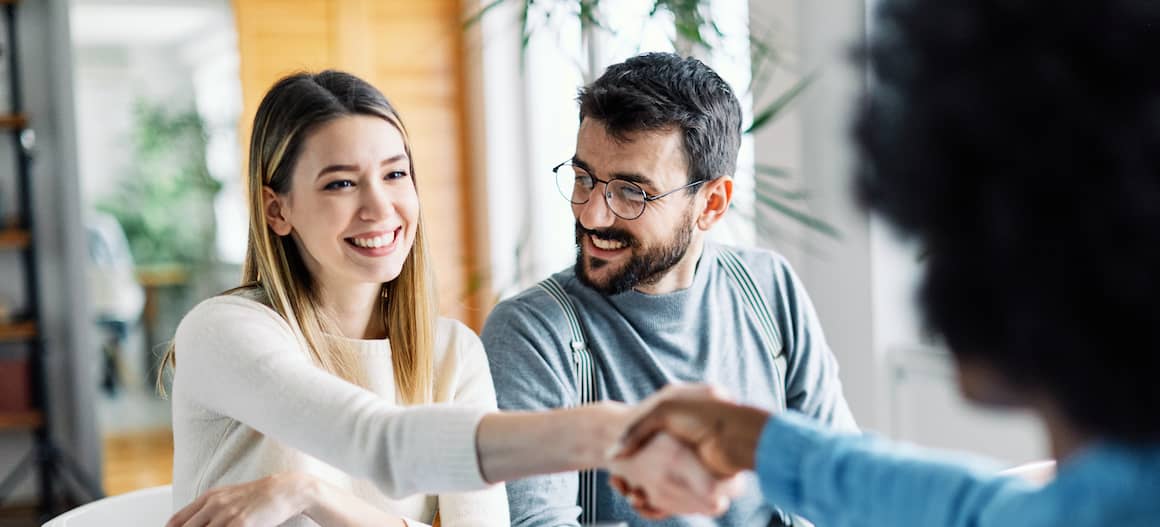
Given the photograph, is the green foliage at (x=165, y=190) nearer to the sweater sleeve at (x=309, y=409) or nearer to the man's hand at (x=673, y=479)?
the sweater sleeve at (x=309, y=409)

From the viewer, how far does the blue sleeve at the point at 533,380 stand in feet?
5.25

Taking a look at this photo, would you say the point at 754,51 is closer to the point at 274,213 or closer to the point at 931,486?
the point at 274,213

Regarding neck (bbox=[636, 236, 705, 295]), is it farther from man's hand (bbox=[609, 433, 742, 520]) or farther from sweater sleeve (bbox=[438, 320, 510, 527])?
man's hand (bbox=[609, 433, 742, 520])

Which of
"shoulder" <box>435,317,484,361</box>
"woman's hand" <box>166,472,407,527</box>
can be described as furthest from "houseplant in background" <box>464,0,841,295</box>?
"woman's hand" <box>166,472,407,527</box>

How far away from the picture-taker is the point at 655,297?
1809mm

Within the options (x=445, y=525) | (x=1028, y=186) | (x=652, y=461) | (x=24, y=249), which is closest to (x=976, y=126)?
(x=1028, y=186)

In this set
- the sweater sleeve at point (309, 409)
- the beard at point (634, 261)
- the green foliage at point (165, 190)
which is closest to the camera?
the sweater sleeve at point (309, 409)

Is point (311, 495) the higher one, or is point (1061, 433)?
point (1061, 433)

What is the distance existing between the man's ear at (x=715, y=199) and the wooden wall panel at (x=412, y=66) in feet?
9.86

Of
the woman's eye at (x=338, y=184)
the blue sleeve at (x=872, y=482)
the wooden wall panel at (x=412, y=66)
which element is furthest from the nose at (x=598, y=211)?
the wooden wall panel at (x=412, y=66)

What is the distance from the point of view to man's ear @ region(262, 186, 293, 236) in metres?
1.55

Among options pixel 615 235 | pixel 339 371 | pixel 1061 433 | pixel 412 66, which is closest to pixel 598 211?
pixel 615 235

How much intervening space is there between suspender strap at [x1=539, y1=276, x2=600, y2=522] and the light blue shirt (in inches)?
29.4

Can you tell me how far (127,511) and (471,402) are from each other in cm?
55
